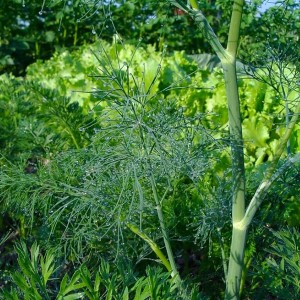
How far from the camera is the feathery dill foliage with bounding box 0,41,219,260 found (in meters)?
1.62

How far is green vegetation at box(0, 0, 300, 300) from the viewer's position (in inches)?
63.2

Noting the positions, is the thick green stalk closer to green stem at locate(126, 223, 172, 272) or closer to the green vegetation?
the green vegetation

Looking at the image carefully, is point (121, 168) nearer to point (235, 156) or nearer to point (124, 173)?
point (124, 173)

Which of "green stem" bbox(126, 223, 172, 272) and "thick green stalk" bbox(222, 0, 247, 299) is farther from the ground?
"thick green stalk" bbox(222, 0, 247, 299)

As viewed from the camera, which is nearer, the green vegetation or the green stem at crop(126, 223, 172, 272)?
the green vegetation

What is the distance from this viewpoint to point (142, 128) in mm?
1604

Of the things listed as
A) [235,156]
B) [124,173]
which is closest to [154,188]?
[124,173]

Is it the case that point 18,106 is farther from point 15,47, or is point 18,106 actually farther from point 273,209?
point 15,47

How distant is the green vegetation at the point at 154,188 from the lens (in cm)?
161

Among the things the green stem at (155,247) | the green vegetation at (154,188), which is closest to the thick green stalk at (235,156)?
the green vegetation at (154,188)

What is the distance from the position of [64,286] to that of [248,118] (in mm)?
2484

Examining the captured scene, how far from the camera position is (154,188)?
1692 mm

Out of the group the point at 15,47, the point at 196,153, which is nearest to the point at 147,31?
the point at 15,47

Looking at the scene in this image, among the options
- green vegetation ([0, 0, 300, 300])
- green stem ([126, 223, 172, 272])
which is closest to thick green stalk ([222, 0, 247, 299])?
green vegetation ([0, 0, 300, 300])
